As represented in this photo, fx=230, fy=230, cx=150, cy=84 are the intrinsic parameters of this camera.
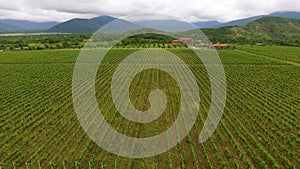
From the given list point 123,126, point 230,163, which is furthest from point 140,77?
point 230,163

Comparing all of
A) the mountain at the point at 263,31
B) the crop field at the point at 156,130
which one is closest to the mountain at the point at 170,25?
the crop field at the point at 156,130

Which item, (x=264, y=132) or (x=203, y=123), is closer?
(x=264, y=132)

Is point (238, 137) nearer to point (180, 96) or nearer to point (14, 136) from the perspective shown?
Answer: point (180, 96)

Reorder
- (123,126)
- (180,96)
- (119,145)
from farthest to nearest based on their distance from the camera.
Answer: (180,96), (123,126), (119,145)

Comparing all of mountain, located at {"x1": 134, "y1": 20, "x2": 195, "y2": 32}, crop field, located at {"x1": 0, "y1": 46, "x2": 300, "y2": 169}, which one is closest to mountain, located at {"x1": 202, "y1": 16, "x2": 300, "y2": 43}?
crop field, located at {"x1": 0, "y1": 46, "x2": 300, "y2": 169}

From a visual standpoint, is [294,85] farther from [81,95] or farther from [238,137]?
[81,95]

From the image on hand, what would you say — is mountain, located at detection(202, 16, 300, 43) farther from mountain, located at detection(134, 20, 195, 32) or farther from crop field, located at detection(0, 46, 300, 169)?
mountain, located at detection(134, 20, 195, 32)

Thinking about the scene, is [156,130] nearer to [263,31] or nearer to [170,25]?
[170,25]

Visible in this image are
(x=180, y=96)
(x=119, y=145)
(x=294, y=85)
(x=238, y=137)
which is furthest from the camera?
(x=294, y=85)

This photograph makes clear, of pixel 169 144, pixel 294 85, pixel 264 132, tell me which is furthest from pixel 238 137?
pixel 294 85

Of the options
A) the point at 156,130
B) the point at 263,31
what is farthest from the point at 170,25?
the point at 263,31
